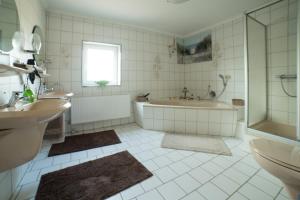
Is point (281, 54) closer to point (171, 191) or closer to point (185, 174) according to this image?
point (185, 174)

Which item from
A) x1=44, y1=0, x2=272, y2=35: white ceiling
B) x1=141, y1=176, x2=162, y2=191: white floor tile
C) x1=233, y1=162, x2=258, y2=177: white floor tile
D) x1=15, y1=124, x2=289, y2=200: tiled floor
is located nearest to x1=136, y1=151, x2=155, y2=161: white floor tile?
x1=15, y1=124, x2=289, y2=200: tiled floor

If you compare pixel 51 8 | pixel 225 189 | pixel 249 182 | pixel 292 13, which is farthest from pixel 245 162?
pixel 51 8

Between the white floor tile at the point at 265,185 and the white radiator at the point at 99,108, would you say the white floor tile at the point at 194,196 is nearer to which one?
the white floor tile at the point at 265,185

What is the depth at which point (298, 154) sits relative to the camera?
1.00m

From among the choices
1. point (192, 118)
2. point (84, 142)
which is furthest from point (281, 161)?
point (84, 142)

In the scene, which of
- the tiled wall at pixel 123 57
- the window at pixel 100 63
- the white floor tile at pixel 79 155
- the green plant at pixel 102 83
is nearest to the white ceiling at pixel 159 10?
the tiled wall at pixel 123 57

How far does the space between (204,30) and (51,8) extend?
3.10 meters

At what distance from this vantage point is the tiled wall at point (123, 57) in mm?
2578

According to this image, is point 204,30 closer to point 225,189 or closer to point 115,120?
point 115,120

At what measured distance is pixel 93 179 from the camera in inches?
56.7

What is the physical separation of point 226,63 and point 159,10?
67.5 inches

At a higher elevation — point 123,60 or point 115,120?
point 123,60

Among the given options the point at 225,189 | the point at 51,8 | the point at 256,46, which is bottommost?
the point at 225,189

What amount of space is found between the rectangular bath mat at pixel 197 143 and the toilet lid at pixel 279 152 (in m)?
0.93
